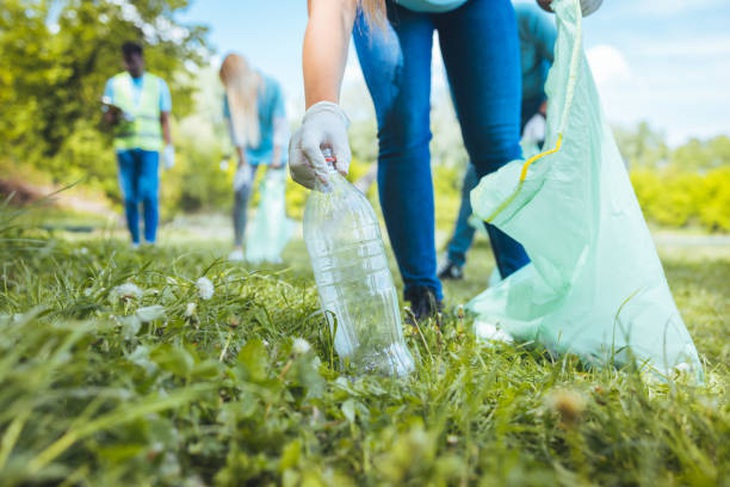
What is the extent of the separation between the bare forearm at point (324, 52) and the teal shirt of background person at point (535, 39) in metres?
2.09

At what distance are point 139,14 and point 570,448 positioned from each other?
12.4 metres

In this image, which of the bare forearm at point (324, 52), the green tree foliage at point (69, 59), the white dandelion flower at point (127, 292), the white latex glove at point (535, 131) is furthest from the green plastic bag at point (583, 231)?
the green tree foliage at point (69, 59)

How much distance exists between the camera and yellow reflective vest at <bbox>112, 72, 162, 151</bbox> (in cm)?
430

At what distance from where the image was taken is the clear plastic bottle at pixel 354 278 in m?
1.18

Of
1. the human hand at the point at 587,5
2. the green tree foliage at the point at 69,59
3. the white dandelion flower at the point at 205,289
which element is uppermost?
the green tree foliage at the point at 69,59

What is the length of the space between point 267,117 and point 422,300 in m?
3.73

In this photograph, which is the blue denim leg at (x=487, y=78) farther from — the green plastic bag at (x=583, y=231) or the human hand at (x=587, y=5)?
the green plastic bag at (x=583, y=231)

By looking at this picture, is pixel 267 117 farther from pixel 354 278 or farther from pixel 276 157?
pixel 354 278

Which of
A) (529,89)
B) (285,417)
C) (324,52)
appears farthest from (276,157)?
(285,417)

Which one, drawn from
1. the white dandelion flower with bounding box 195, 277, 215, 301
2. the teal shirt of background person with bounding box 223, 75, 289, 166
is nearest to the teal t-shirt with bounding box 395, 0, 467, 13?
the white dandelion flower with bounding box 195, 277, 215, 301

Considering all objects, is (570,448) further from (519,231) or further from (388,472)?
(519,231)

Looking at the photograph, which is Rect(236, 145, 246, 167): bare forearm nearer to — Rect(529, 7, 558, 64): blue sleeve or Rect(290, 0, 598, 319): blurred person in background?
Rect(529, 7, 558, 64): blue sleeve

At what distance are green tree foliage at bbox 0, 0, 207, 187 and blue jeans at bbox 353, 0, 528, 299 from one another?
10.4 m

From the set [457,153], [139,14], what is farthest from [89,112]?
[457,153]
